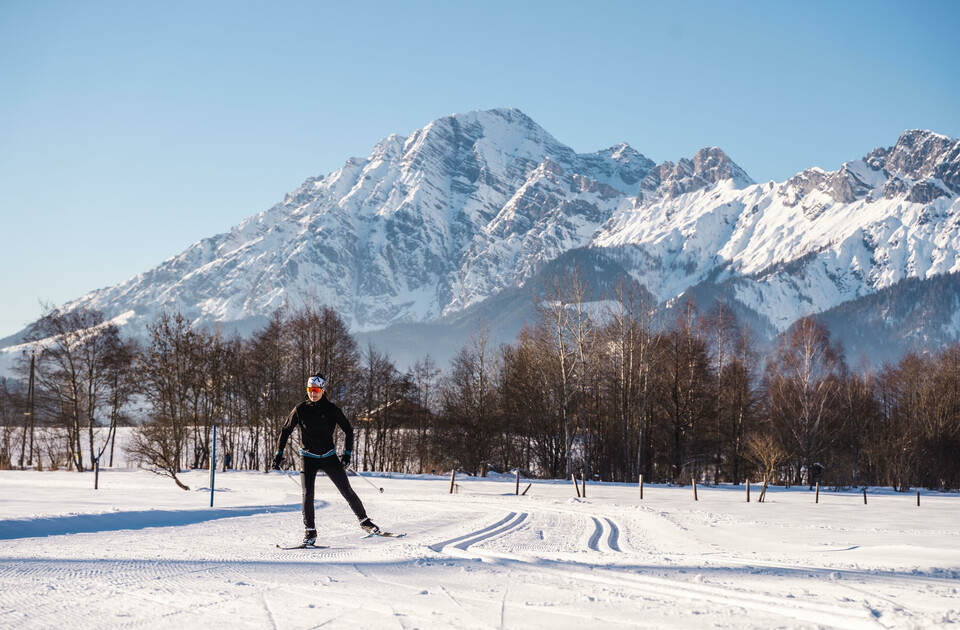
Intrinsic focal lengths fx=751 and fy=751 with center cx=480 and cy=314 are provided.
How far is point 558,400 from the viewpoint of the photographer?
4853 cm

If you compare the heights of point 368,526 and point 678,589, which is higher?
point 678,589

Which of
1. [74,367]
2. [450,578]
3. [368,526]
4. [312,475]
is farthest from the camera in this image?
[74,367]

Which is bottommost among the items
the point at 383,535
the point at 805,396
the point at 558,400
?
the point at 383,535

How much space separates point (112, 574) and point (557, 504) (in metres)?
15.9

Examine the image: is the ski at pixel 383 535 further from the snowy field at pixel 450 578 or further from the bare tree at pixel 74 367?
the bare tree at pixel 74 367

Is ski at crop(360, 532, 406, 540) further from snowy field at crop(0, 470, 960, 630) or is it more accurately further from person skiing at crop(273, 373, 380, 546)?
person skiing at crop(273, 373, 380, 546)

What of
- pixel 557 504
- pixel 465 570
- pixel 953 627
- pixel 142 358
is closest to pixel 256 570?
pixel 465 570

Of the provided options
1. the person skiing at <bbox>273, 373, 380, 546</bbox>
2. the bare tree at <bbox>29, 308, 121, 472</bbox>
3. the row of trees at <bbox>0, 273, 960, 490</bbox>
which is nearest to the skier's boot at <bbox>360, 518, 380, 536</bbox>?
the person skiing at <bbox>273, 373, 380, 546</bbox>

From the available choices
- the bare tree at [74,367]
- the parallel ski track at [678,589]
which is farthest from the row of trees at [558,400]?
the parallel ski track at [678,589]

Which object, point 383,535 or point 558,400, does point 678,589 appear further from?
point 558,400

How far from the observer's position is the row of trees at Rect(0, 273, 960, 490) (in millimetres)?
44688

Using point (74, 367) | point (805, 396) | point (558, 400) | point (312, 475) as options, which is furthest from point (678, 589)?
point (74, 367)

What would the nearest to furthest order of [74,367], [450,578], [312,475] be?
[450,578]
[312,475]
[74,367]

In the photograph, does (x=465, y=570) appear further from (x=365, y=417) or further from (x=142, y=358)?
(x=365, y=417)
